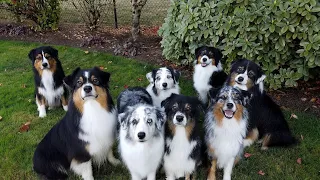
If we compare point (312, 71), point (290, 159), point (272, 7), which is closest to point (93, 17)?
point (272, 7)

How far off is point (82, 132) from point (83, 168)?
0.59 meters

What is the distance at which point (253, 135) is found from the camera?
Answer: 4.78m

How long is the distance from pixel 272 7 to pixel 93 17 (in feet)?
21.3

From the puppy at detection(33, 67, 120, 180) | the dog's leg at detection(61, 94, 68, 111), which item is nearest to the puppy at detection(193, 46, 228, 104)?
the puppy at detection(33, 67, 120, 180)

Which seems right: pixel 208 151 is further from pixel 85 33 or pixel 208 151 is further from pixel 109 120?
pixel 85 33

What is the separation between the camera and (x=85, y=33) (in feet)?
33.9

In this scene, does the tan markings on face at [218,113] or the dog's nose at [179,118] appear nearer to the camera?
the dog's nose at [179,118]

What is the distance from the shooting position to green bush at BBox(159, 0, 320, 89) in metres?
5.36

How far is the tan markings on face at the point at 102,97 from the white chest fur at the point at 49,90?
225cm

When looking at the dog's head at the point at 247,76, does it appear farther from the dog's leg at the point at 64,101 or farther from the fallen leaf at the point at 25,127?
the fallen leaf at the point at 25,127

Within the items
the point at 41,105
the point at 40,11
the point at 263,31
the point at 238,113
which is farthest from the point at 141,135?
the point at 40,11

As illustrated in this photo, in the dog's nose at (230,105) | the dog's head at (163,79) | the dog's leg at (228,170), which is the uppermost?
the dog's head at (163,79)

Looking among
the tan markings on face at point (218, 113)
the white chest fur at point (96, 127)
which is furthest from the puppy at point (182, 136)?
the white chest fur at point (96, 127)

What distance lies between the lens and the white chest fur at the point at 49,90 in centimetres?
548
